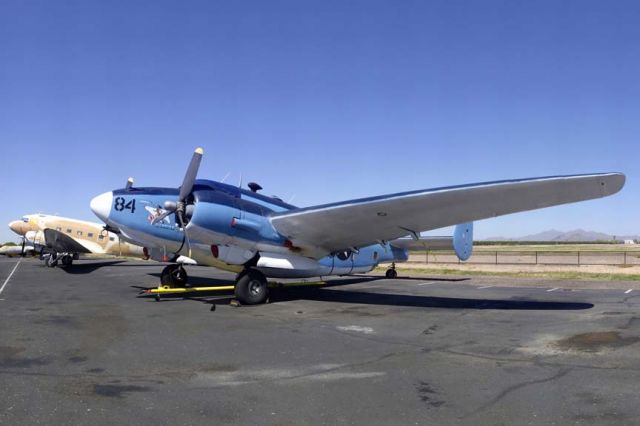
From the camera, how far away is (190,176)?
13414 mm

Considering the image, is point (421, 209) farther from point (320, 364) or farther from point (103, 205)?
point (103, 205)

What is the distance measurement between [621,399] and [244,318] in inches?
316

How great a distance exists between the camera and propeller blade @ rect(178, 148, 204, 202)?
13.4 meters

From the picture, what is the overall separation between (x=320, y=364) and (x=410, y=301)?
851cm

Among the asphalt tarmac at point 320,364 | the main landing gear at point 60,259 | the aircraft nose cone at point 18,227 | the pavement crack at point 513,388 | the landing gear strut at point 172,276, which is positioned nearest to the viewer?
the asphalt tarmac at point 320,364

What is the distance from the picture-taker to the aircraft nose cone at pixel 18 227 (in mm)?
46228

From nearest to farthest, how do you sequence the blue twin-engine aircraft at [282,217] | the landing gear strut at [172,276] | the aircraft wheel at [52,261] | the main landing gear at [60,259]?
the blue twin-engine aircraft at [282,217]
the landing gear strut at [172,276]
the main landing gear at [60,259]
the aircraft wheel at [52,261]

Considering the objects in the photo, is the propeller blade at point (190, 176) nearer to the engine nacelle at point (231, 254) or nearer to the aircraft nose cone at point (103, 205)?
the engine nacelle at point (231, 254)

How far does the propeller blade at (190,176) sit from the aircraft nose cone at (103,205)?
9.53ft

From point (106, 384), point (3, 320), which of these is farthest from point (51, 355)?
point (3, 320)

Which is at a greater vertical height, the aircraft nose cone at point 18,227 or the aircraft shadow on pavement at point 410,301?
the aircraft nose cone at point 18,227

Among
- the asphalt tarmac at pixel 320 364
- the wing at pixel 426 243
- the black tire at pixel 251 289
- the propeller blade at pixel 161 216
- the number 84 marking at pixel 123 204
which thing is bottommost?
the asphalt tarmac at pixel 320 364

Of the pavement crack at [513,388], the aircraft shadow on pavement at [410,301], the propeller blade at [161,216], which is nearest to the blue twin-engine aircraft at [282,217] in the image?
the propeller blade at [161,216]

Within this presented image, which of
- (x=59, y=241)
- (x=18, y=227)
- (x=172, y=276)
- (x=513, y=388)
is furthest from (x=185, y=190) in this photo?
(x=18, y=227)
